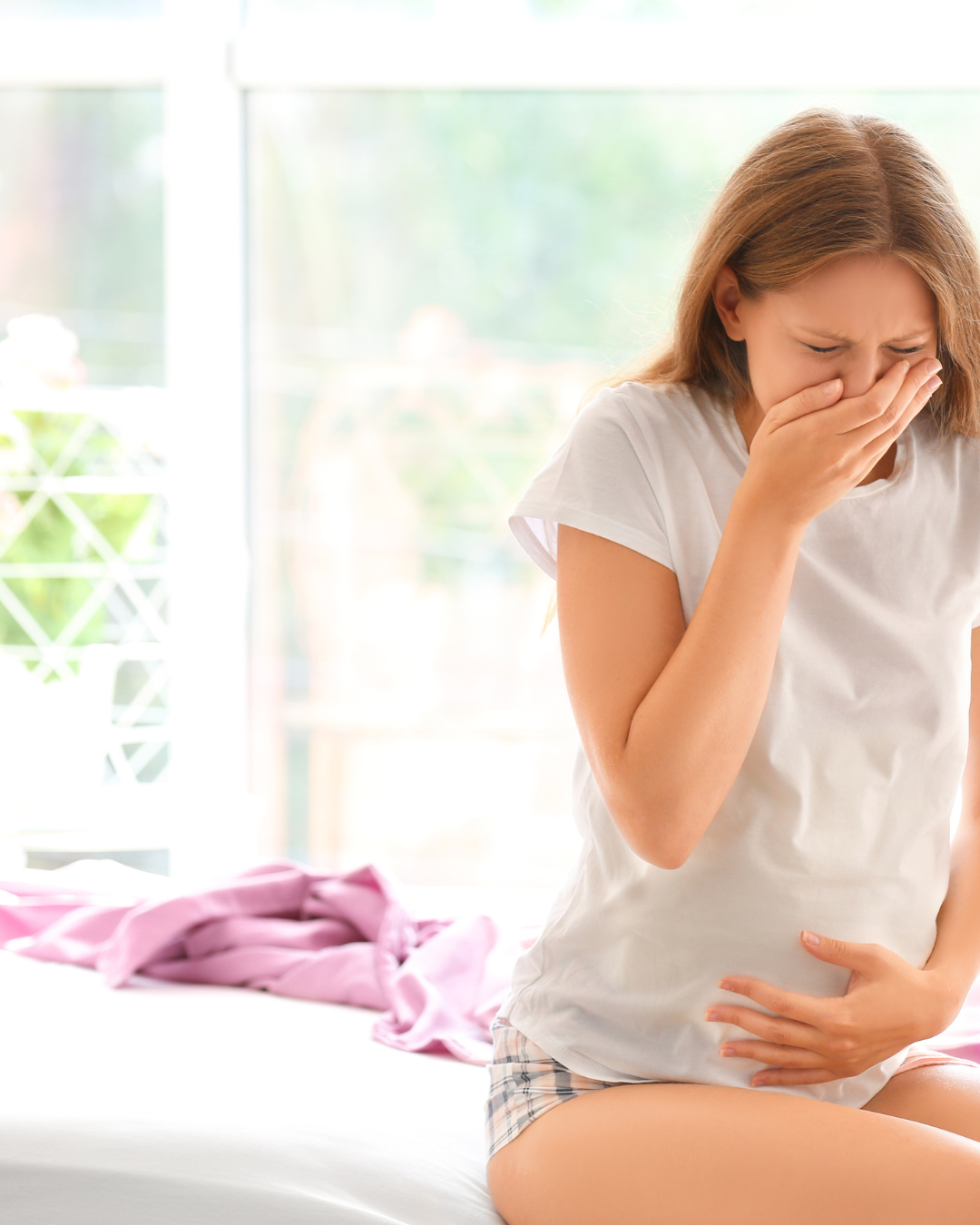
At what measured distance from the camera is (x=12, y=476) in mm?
2723

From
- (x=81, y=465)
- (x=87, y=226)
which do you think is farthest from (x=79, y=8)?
(x=81, y=465)

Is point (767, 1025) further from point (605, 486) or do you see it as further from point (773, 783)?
point (605, 486)

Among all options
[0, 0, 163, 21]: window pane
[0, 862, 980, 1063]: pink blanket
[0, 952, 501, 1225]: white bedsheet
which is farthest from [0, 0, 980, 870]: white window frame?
[0, 952, 501, 1225]: white bedsheet

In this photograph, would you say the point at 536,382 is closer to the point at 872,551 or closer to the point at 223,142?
the point at 223,142

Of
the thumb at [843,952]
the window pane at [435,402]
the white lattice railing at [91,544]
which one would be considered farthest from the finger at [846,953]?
the white lattice railing at [91,544]

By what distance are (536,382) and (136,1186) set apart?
2.30 m

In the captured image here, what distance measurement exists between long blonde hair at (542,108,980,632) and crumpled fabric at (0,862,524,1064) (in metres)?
0.85

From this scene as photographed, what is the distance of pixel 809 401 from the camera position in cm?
86

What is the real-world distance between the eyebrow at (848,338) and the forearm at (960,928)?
1.35 ft

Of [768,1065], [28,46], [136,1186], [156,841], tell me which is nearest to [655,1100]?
[768,1065]

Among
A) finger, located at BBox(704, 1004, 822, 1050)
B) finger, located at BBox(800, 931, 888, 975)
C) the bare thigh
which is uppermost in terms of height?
finger, located at BBox(800, 931, 888, 975)

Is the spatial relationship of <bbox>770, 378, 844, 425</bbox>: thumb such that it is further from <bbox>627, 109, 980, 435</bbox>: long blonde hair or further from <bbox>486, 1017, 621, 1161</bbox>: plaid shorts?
<bbox>486, 1017, 621, 1161</bbox>: plaid shorts

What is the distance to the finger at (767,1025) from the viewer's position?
84 centimetres

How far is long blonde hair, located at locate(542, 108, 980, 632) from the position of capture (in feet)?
2.83
